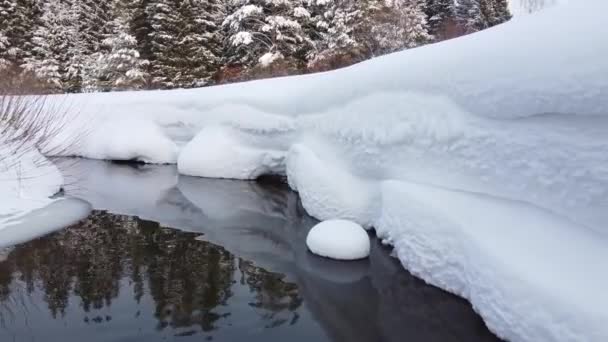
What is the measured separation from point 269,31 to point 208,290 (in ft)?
44.9

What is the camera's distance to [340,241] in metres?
4.08

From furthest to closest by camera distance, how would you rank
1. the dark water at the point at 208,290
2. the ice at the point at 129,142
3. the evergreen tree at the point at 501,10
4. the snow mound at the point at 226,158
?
the evergreen tree at the point at 501,10 < the ice at the point at 129,142 < the snow mound at the point at 226,158 < the dark water at the point at 208,290

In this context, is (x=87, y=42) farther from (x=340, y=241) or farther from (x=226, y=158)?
(x=340, y=241)

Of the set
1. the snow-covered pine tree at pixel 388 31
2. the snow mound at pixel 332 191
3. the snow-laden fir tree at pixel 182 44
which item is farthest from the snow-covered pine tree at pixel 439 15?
the snow mound at pixel 332 191

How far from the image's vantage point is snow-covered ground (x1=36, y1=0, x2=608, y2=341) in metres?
2.31

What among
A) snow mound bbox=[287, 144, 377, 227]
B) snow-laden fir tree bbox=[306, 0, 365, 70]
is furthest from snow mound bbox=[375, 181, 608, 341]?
snow-laden fir tree bbox=[306, 0, 365, 70]

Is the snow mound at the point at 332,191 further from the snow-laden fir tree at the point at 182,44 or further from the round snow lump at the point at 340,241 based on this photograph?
the snow-laden fir tree at the point at 182,44

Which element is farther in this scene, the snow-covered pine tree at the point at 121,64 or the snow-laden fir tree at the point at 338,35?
the snow-covered pine tree at the point at 121,64

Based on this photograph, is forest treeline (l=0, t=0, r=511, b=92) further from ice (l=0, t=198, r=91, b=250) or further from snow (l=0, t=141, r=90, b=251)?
ice (l=0, t=198, r=91, b=250)

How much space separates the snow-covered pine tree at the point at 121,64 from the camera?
57.1 ft

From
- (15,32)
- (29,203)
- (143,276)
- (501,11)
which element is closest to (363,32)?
(501,11)

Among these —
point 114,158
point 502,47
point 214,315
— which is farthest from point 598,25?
point 114,158

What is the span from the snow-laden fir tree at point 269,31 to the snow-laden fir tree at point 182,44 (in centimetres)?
142

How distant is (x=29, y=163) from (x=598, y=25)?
7.59m
